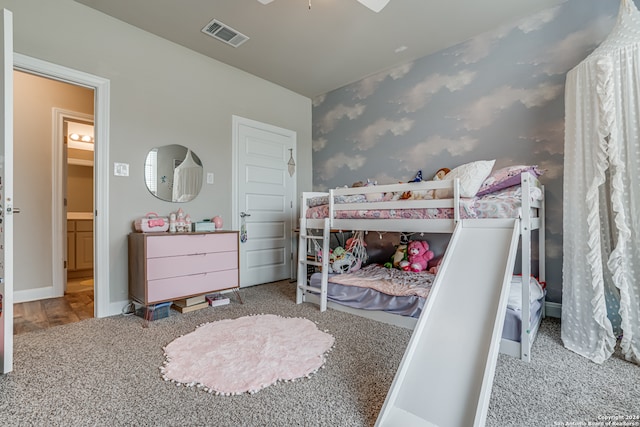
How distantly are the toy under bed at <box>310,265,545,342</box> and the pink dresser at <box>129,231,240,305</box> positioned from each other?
0.90 m

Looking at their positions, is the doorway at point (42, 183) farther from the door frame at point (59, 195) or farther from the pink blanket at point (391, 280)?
the pink blanket at point (391, 280)

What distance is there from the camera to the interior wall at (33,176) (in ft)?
10.2

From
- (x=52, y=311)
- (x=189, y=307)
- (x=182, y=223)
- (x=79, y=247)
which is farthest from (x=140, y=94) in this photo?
(x=79, y=247)

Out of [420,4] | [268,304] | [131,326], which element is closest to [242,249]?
[268,304]

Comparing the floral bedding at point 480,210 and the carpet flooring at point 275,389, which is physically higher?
the floral bedding at point 480,210

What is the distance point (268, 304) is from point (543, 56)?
339cm

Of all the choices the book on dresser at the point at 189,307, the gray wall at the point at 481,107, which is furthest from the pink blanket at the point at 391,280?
the book on dresser at the point at 189,307

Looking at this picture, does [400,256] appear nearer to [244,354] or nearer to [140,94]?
[244,354]

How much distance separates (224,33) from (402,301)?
116 inches

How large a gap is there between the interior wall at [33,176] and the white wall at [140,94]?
1.01 metres

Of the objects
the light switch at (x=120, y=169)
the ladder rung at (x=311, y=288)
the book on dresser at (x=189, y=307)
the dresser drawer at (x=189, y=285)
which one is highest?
the light switch at (x=120, y=169)

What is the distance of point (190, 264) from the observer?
267 cm

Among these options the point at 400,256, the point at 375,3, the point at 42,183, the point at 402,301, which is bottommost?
the point at 402,301

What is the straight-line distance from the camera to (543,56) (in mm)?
2607
